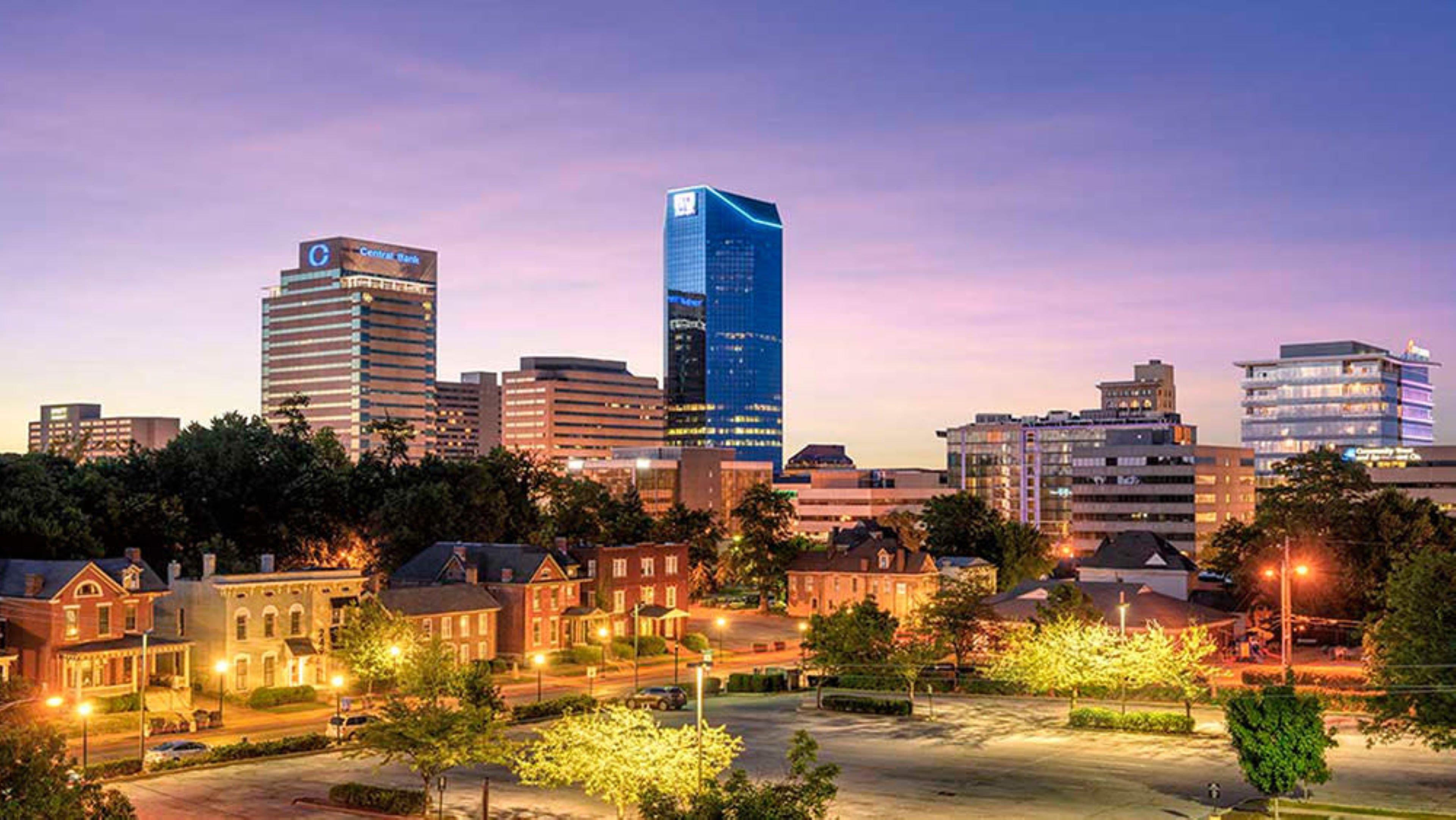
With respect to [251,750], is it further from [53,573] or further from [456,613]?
[456,613]

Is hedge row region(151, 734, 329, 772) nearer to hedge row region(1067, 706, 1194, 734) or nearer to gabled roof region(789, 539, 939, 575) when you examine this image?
hedge row region(1067, 706, 1194, 734)

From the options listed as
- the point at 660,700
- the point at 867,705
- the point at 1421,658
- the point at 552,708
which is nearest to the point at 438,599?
the point at 552,708

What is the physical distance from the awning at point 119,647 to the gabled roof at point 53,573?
302 cm

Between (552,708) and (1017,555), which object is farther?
(1017,555)

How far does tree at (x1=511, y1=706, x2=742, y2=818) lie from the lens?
1796 inches

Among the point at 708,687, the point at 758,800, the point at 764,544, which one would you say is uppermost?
the point at 764,544

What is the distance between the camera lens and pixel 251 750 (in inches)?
2554

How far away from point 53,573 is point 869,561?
8327cm

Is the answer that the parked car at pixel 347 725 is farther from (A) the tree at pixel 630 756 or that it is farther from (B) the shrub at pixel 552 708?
(A) the tree at pixel 630 756

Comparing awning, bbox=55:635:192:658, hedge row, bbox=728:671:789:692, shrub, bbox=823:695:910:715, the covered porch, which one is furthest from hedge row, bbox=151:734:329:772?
hedge row, bbox=728:671:789:692

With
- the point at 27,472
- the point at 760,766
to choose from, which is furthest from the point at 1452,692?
the point at 27,472

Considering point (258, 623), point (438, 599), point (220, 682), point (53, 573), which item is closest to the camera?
point (220, 682)

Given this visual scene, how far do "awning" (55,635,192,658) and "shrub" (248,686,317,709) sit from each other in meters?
5.09

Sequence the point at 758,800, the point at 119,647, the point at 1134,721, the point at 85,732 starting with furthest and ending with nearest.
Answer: the point at 119,647 → the point at 1134,721 → the point at 85,732 → the point at 758,800
